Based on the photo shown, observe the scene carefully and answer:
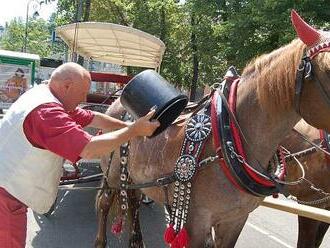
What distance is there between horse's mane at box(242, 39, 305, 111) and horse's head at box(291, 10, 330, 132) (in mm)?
83

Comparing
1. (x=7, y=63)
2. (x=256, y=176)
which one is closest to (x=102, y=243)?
(x=256, y=176)

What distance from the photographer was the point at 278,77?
2838 mm

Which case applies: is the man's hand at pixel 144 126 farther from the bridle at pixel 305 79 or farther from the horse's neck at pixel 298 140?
the horse's neck at pixel 298 140

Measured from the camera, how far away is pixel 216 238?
3387 millimetres

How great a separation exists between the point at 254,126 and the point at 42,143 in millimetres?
1180

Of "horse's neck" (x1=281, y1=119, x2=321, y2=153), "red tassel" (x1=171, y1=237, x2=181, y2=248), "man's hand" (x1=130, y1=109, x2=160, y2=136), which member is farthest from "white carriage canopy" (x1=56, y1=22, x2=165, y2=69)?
"man's hand" (x1=130, y1=109, x2=160, y2=136)

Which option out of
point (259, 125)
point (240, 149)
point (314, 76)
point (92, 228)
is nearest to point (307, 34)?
point (314, 76)

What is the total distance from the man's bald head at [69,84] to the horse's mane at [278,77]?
3.15 feet

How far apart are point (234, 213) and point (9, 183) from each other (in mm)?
1279

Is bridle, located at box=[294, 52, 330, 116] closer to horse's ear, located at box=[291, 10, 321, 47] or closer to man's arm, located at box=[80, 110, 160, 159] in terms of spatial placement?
horse's ear, located at box=[291, 10, 321, 47]

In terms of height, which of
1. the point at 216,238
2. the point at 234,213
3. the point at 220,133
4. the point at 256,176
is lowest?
the point at 216,238

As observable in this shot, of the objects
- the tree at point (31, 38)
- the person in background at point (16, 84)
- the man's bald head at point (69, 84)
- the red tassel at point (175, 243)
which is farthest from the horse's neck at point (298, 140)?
the tree at point (31, 38)

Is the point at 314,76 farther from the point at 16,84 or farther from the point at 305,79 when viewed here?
the point at 16,84

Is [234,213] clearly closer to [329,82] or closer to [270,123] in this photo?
[270,123]
